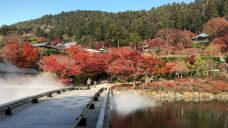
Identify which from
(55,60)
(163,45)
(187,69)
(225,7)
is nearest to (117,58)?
(55,60)

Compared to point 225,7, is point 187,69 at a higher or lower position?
lower

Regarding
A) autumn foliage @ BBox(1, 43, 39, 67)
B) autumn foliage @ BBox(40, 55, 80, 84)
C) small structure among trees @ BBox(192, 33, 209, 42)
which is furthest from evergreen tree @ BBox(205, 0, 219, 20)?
autumn foliage @ BBox(40, 55, 80, 84)

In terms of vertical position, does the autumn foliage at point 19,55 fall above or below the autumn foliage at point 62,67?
above

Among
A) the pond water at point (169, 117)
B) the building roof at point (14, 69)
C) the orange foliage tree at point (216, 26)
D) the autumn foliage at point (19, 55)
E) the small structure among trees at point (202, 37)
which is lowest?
the pond water at point (169, 117)

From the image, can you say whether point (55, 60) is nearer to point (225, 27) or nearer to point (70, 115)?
point (70, 115)

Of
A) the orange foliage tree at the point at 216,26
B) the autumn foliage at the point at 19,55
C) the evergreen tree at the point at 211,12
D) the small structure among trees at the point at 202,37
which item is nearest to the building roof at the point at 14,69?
the autumn foliage at the point at 19,55

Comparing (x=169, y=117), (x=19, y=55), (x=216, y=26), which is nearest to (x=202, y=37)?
(x=216, y=26)

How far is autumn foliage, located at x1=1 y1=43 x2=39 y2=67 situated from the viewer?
55.6 m

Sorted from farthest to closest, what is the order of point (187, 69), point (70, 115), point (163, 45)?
point (163, 45) → point (187, 69) → point (70, 115)

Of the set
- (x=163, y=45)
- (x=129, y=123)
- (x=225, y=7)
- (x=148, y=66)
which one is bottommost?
(x=129, y=123)

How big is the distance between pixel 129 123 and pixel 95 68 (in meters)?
31.6

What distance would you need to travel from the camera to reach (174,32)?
93.2 meters

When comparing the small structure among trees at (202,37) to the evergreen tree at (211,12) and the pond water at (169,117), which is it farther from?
the pond water at (169,117)

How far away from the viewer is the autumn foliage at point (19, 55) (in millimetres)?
55625
